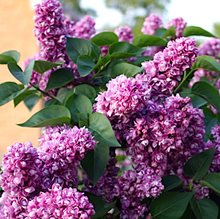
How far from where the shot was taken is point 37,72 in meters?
0.95

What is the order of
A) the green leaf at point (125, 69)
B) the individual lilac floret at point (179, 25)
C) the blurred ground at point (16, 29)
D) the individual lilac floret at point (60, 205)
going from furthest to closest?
the blurred ground at point (16, 29) → the individual lilac floret at point (179, 25) → the green leaf at point (125, 69) → the individual lilac floret at point (60, 205)

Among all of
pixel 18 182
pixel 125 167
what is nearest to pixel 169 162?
pixel 18 182

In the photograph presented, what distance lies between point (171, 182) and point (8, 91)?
0.92 ft

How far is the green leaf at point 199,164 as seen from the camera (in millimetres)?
810

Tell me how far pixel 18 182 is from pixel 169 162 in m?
0.24

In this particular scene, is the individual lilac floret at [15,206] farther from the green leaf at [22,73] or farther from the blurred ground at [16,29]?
the blurred ground at [16,29]

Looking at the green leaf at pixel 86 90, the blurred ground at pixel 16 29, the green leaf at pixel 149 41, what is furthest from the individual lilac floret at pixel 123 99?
the blurred ground at pixel 16 29

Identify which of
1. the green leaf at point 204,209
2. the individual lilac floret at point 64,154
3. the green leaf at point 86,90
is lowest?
the green leaf at point 204,209

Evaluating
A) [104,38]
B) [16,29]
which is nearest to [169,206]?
[104,38]

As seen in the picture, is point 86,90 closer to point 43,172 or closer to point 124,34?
point 43,172

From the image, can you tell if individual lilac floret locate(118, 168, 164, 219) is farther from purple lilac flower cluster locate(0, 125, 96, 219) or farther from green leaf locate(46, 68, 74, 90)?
green leaf locate(46, 68, 74, 90)

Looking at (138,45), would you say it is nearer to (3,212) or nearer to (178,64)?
(178,64)

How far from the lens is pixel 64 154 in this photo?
71 centimetres

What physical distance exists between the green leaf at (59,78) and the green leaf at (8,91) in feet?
0.17
